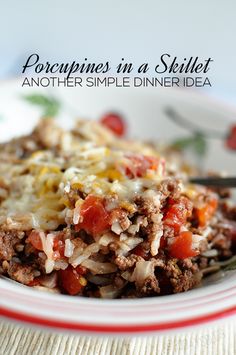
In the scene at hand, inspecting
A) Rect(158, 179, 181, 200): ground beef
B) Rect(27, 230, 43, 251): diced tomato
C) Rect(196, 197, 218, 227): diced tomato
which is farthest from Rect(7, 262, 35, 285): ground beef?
Rect(196, 197, 218, 227): diced tomato

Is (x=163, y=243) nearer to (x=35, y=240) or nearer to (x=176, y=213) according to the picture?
(x=176, y=213)

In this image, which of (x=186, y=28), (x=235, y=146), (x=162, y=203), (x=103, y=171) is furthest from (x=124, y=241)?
(x=186, y=28)

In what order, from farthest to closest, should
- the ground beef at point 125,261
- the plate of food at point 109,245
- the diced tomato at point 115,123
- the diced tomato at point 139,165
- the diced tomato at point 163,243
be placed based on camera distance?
the diced tomato at point 115,123 → the diced tomato at point 139,165 → the diced tomato at point 163,243 → the ground beef at point 125,261 → the plate of food at point 109,245

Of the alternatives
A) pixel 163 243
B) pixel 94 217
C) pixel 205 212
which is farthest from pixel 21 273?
pixel 205 212

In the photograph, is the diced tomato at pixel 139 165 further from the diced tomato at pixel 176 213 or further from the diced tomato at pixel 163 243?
the diced tomato at pixel 163 243

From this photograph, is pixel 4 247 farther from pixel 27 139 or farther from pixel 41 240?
pixel 27 139

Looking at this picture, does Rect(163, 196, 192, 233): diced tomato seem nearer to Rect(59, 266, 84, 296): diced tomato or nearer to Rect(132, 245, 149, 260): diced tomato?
Rect(132, 245, 149, 260): diced tomato

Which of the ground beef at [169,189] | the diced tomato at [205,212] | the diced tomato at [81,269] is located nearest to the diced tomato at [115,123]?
the diced tomato at [205,212]

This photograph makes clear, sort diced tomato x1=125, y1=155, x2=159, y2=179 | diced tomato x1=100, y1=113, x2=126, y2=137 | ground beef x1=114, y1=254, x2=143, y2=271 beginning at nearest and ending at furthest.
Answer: ground beef x1=114, y1=254, x2=143, y2=271 → diced tomato x1=125, y1=155, x2=159, y2=179 → diced tomato x1=100, y1=113, x2=126, y2=137
